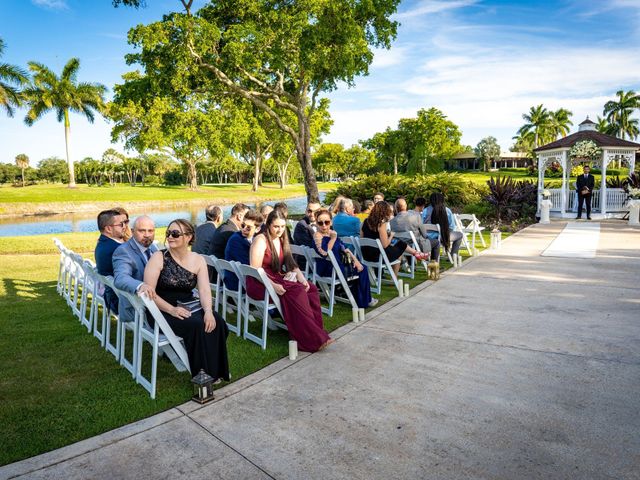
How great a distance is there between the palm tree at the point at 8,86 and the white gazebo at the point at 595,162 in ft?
104

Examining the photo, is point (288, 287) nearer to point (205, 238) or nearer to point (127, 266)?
point (127, 266)

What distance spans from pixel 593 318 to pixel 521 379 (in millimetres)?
2313

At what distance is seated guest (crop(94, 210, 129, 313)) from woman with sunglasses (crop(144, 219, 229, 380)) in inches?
41.1

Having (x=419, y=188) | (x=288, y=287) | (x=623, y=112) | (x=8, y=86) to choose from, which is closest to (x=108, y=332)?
(x=288, y=287)

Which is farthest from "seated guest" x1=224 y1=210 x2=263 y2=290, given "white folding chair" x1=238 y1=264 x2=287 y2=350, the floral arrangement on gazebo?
the floral arrangement on gazebo

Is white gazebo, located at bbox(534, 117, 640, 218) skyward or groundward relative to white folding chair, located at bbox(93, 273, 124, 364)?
skyward

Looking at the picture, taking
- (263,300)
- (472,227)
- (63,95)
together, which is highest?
(63,95)

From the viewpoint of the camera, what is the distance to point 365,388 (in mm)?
3713

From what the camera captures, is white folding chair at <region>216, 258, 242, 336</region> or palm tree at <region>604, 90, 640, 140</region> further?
palm tree at <region>604, 90, 640, 140</region>

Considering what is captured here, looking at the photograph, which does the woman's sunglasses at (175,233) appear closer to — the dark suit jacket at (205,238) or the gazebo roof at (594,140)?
the dark suit jacket at (205,238)

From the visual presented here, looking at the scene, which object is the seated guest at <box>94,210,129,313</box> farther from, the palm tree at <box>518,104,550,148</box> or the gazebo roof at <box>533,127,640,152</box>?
the palm tree at <box>518,104,550,148</box>

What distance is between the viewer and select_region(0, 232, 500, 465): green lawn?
125 inches

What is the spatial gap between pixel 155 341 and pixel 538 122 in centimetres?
9703

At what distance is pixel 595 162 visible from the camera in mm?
19891
